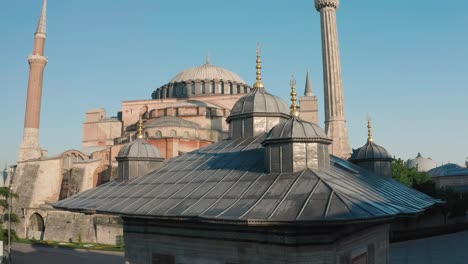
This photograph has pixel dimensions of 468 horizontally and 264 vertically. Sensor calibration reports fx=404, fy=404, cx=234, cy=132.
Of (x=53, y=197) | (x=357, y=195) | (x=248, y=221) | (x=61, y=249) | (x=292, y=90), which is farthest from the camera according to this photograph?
(x=53, y=197)

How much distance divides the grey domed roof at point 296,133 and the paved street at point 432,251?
43.2 feet

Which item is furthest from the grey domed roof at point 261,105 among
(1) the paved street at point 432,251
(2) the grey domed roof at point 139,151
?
(1) the paved street at point 432,251

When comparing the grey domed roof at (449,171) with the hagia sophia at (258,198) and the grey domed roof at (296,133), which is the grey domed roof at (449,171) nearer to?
the hagia sophia at (258,198)

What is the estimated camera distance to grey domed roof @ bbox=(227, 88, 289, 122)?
11.0 meters

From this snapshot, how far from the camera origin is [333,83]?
33.4m

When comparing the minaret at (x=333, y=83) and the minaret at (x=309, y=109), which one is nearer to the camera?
the minaret at (x=333, y=83)

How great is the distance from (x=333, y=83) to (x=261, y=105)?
934 inches

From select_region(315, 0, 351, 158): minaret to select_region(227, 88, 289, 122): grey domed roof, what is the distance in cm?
2178

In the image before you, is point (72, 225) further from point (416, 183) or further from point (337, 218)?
point (337, 218)

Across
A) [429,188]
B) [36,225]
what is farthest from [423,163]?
[36,225]

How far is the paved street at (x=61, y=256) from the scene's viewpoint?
2184cm

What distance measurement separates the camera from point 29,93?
39031mm

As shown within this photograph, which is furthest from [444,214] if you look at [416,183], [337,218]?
[337,218]

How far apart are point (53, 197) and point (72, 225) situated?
6697 mm
